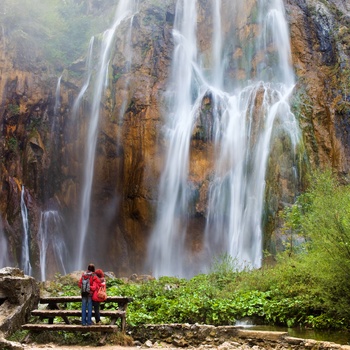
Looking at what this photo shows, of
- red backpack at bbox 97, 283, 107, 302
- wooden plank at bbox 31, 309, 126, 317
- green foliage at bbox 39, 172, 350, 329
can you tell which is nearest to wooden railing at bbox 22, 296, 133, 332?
wooden plank at bbox 31, 309, 126, 317

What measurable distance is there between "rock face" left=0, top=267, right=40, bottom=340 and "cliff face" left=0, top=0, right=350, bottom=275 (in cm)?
1502

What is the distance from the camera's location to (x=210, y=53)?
29.9 m

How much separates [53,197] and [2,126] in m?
4.94

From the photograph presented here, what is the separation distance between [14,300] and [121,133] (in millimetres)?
17949

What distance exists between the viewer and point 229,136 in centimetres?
2461

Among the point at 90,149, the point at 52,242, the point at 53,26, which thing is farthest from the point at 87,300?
the point at 53,26

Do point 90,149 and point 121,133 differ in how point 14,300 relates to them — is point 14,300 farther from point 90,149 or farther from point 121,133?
point 90,149

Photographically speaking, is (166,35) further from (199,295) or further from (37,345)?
(37,345)

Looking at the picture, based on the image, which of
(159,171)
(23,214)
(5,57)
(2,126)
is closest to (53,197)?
(23,214)

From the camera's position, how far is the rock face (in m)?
8.80

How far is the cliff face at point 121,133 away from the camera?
79.5 ft

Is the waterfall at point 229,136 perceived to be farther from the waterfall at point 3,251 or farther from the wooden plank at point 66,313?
the wooden plank at point 66,313

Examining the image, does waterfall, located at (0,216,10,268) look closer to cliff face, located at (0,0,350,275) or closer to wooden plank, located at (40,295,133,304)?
cliff face, located at (0,0,350,275)

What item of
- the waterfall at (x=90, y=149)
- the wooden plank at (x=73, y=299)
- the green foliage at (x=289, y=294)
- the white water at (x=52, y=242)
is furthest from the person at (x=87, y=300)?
the waterfall at (x=90, y=149)
